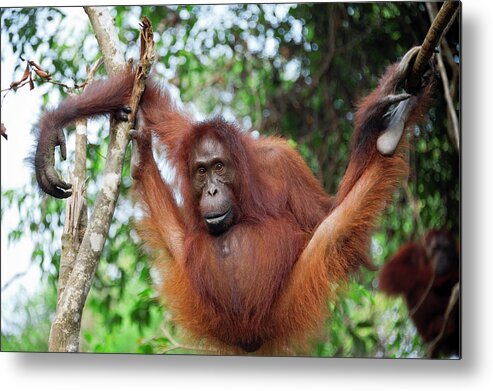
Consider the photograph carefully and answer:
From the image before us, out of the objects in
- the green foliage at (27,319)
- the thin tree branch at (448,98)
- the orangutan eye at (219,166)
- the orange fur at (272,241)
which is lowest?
the green foliage at (27,319)

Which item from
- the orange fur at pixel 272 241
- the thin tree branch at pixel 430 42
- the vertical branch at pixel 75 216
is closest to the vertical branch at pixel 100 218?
the vertical branch at pixel 75 216

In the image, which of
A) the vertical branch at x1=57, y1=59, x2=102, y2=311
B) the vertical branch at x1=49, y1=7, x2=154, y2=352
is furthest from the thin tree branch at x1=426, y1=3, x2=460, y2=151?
the vertical branch at x1=57, y1=59, x2=102, y2=311

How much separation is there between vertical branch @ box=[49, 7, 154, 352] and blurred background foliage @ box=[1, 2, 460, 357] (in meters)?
0.43

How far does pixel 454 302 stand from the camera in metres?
3.49

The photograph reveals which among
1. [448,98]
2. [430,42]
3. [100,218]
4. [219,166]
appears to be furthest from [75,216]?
[448,98]

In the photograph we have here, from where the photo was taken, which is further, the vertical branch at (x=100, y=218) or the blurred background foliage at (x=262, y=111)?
the blurred background foliage at (x=262, y=111)

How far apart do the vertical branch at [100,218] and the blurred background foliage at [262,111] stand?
433 millimetres

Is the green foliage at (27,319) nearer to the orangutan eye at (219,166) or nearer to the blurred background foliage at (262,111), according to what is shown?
the blurred background foliage at (262,111)

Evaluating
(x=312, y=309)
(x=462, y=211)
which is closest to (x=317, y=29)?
(x=462, y=211)

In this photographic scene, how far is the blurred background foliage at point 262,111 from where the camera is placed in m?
3.91

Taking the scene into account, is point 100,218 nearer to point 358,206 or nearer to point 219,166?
point 219,166

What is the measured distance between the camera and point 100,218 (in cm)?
328

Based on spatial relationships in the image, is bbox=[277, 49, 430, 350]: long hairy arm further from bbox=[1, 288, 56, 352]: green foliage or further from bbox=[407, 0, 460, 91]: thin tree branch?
bbox=[1, 288, 56, 352]: green foliage

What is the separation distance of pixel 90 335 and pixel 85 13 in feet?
6.06
